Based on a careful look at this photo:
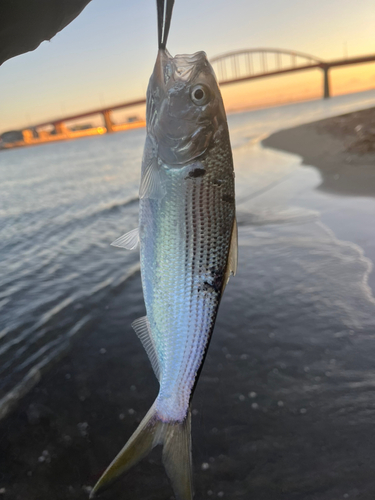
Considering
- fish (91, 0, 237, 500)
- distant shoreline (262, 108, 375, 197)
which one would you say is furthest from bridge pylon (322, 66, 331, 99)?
fish (91, 0, 237, 500)

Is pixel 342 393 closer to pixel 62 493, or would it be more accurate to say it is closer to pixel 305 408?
pixel 305 408

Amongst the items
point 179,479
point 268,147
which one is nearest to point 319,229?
point 179,479

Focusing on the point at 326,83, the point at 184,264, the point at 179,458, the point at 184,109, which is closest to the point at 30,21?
the point at 184,109

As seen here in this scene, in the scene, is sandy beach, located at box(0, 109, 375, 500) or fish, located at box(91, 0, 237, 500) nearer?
fish, located at box(91, 0, 237, 500)

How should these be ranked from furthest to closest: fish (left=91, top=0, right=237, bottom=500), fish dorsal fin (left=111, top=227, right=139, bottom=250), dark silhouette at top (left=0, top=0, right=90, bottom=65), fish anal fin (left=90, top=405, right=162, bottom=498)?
dark silhouette at top (left=0, top=0, right=90, bottom=65) < fish dorsal fin (left=111, top=227, right=139, bottom=250) < fish (left=91, top=0, right=237, bottom=500) < fish anal fin (left=90, top=405, right=162, bottom=498)

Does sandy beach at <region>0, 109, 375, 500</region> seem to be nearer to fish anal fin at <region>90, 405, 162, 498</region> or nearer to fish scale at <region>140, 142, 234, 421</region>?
fish anal fin at <region>90, 405, 162, 498</region>

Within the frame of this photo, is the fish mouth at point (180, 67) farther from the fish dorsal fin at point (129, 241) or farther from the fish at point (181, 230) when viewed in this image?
the fish dorsal fin at point (129, 241)

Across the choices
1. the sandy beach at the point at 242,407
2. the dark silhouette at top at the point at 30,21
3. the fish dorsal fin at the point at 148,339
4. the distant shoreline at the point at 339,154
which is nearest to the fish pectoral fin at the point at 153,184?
the fish dorsal fin at the point at 148,339
